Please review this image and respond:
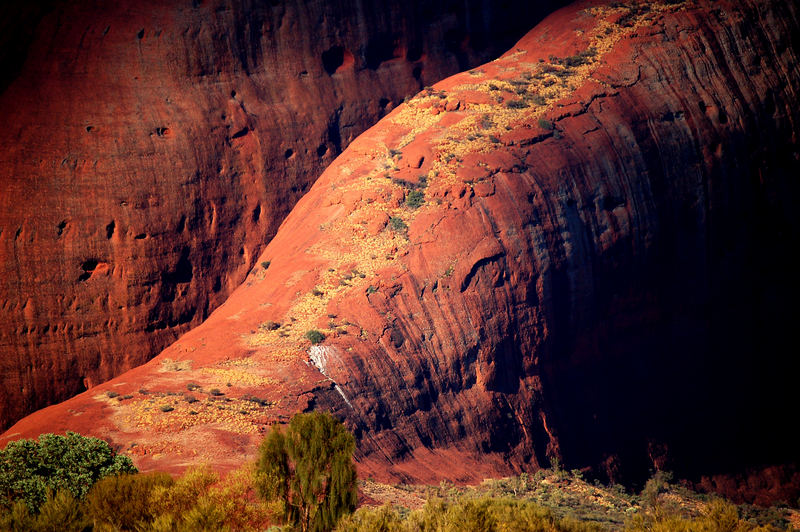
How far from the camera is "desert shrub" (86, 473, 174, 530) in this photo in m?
20.5

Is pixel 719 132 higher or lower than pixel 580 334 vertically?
higher

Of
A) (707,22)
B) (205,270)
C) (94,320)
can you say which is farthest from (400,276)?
(707,22)

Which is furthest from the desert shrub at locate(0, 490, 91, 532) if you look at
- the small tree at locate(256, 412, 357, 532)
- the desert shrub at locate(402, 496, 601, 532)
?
the desert shrub at locate(402, 496, 601, 532)

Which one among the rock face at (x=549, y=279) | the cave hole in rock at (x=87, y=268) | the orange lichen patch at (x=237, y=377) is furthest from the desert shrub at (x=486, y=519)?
the cave hole in rock at (x=87, y=268)

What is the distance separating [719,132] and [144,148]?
2517cm

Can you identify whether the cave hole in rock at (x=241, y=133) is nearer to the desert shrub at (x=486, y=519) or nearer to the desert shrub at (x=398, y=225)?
the desert shrub at (x=398, y=225)

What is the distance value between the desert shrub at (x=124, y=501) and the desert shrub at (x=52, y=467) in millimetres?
1018

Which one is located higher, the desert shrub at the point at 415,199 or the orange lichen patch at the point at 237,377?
the desert shrub at the point at 415,199

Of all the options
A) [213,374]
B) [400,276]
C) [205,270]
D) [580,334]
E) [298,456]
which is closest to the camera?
[298,456]

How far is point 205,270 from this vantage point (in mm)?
40688

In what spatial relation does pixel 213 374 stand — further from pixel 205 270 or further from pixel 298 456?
pixel 298 456

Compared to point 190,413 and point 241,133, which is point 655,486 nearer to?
point 190,413

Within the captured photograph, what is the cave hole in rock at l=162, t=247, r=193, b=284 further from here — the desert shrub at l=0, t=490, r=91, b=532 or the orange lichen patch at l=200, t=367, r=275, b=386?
the desert shrub at l=0, t=490, r=91, b=532

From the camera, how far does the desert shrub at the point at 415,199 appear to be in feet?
123
